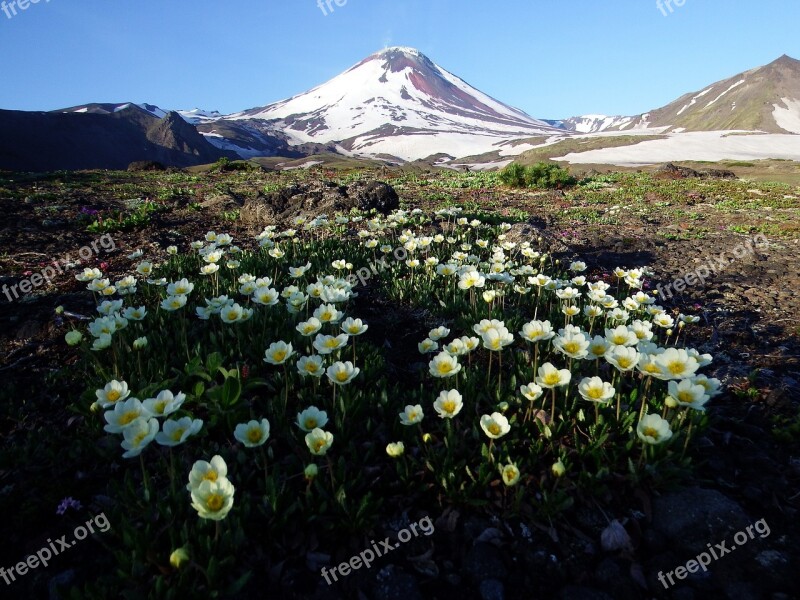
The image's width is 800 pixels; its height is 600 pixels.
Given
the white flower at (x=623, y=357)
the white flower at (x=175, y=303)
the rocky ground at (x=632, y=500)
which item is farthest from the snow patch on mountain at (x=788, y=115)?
the white flower at (x=175, y=303)

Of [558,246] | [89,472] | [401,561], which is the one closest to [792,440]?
[401,561]

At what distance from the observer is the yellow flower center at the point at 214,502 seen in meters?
1.88

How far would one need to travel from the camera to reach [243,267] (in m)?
5.62

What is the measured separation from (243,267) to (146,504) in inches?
149

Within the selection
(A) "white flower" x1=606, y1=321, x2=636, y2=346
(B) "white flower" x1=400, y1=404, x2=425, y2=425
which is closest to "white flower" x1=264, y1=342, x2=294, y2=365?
(B) "white flower" x1=400, y1=404, x2=425, y2=425

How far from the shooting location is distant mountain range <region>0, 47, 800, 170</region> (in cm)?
6888

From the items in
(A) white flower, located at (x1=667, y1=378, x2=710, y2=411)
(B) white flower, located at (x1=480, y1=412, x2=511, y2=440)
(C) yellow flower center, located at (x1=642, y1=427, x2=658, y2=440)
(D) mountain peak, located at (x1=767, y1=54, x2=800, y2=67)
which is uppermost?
(D) mountain peak, located at (x1=767, y1=54, x2=800, y2=67)

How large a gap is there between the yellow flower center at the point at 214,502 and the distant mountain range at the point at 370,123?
7031 cm

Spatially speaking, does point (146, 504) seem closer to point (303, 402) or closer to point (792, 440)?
point (303, 402)

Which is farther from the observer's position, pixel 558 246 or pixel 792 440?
pixel 558 246

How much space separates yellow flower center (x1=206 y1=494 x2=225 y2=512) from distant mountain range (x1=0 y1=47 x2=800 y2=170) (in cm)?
7031

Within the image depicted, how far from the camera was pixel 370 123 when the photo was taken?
151 m

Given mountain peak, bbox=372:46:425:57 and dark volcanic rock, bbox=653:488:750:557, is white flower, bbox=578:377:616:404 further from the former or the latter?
mountain peak, bbox=372:46:425:57

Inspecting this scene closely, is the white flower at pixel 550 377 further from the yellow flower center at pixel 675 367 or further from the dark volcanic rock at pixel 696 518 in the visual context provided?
the dark volcanic rock at pixel 696 518
